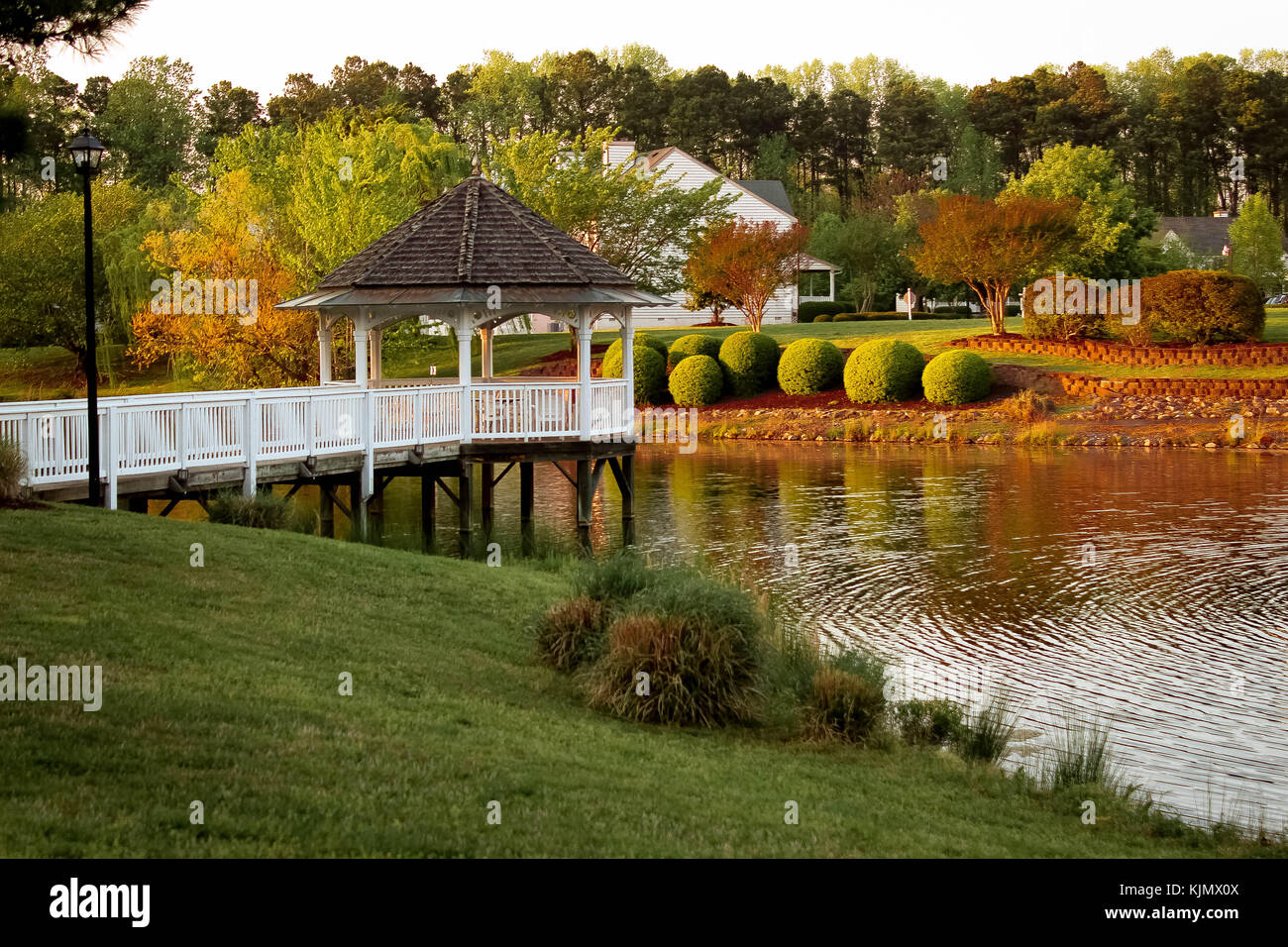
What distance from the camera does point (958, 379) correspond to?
43.5 m

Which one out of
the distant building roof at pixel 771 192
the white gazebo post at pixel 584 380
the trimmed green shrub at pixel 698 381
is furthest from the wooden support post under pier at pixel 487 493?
the distant building roof at pixel 771 192

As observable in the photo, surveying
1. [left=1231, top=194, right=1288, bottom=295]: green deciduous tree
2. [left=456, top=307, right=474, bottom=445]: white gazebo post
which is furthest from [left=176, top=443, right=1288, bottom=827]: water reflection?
[left=1231, top=194, right=1288, bottom=295]: green deciduous tree

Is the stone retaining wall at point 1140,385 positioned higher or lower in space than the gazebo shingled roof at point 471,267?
lower

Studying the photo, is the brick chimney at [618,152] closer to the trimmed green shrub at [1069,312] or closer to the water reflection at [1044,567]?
the trimmed green shrub at [1069,312]

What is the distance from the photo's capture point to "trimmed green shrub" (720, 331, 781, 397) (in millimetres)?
48250

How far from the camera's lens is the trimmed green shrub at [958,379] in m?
43.5

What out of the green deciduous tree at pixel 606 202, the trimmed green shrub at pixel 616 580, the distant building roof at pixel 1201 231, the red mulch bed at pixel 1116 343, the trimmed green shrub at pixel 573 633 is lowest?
the trimmed green shrub at pixel 573 633

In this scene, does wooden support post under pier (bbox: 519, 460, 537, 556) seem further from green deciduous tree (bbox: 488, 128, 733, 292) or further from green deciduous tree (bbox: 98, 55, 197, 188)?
green deciduous tree (bbox: 98, 55, 197, 188)

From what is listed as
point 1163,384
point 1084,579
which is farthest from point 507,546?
point 1163,384

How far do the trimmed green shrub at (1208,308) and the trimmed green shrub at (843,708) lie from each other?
121 ft

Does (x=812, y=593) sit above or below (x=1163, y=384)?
below
